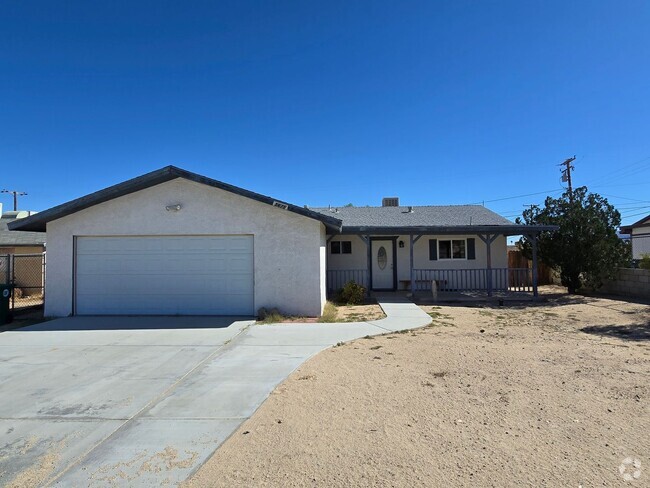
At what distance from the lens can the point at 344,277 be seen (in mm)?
16609

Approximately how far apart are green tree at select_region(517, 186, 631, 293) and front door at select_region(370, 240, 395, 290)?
19.7 feet

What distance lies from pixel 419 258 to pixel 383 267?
156 centimetres

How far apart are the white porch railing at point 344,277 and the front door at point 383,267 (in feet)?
1.90

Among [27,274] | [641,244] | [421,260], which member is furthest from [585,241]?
[27,274]

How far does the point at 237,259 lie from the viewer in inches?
425

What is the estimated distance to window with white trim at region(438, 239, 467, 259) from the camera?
1684cm

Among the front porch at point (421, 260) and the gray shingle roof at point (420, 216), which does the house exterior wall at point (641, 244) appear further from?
the front porch at point (421, 260)

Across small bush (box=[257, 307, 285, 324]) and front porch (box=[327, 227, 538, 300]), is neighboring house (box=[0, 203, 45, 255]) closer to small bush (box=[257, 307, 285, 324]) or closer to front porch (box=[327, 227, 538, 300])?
small bush (box=[257, 307, 285, 324])

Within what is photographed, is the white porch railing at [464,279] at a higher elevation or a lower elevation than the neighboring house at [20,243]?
lower

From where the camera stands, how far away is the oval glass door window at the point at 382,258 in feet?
55.5

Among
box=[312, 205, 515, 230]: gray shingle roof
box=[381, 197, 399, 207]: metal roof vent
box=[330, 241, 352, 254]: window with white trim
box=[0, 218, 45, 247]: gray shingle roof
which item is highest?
box=[381, 197, 399, 207]: metal roof vent

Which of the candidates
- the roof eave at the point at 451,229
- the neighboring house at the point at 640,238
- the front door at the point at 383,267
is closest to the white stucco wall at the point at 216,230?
the roof eave at the point at 451,229

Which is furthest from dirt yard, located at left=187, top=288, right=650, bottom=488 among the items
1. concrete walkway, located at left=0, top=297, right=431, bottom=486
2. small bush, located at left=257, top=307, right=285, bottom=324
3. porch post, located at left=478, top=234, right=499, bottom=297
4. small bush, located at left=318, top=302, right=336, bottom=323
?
porch post, located at left=478, top=234, right=499, bottom=297

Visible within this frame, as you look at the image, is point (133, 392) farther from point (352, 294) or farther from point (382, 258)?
point (382, 258)
